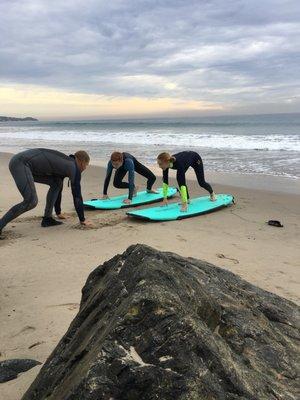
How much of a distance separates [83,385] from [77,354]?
40 centimetres

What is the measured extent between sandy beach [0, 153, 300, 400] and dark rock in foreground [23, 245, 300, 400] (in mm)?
905

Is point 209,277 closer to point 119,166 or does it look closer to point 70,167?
point 70,167

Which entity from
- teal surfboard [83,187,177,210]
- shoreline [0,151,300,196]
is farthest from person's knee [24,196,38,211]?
shoreline [0,151,300,196]

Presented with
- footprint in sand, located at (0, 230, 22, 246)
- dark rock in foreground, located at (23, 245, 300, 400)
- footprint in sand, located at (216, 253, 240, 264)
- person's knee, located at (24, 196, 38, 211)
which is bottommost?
footprint in sand, located at (0, 230, 22, 246)

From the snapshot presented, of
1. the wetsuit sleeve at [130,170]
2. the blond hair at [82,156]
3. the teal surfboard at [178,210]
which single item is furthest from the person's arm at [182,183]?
the blond hair at [82,156]

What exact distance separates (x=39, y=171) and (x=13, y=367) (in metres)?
4.55

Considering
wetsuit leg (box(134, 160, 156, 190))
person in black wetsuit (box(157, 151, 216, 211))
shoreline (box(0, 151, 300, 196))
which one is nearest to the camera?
person in black wetsuit (box(157, 151, 216, 211))

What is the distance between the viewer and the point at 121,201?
9.57 m

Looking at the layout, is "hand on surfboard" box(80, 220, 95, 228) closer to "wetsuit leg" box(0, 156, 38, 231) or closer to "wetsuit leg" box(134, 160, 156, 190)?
"wetsuit leg" box(0, 156, 38, 231)

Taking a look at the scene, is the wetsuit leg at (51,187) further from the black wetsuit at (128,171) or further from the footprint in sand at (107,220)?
the black wetsuit at (128,171)

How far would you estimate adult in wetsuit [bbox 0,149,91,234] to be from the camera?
6.97 meters

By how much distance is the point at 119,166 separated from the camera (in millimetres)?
9227

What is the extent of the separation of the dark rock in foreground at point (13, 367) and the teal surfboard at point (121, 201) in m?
5.99

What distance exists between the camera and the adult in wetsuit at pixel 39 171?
6973 millimetres
